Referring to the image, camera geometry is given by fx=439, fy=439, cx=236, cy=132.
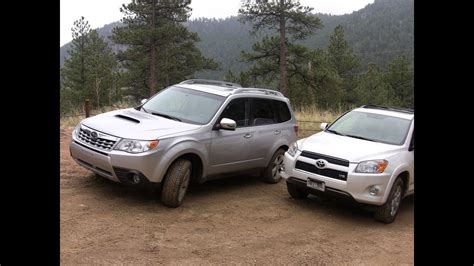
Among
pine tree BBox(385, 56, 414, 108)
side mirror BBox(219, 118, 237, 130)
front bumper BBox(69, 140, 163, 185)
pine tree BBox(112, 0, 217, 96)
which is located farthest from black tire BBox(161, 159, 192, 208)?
pine tree BBox(385, 56, 414, 108)

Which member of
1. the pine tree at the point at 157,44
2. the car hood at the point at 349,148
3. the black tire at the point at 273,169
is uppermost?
the pine tree at the point at 157,44

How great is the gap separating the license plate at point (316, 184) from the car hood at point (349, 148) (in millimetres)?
446

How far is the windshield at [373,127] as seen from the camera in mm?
7156

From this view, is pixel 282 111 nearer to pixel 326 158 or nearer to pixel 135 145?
pixel 326 158

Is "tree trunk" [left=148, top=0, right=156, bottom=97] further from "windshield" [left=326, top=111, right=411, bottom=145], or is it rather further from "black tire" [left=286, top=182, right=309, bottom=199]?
"black tire" [left=286, top=182, right=309, bottom=199]

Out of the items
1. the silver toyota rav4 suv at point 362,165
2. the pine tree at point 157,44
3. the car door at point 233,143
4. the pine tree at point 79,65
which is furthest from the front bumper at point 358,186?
the pine tree at point 79,65

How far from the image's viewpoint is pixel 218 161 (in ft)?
23.0

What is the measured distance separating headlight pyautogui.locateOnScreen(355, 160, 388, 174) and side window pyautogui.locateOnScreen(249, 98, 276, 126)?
2177mm

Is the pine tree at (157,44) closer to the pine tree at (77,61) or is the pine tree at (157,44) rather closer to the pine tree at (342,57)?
the pine tree at (77,61)

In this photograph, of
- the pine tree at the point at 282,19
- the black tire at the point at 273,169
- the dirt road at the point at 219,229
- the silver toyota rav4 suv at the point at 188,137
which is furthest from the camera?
the pine tree at the point at 282,19

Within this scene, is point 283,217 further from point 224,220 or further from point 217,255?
point 217,255

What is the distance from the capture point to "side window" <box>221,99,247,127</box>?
7.34m
